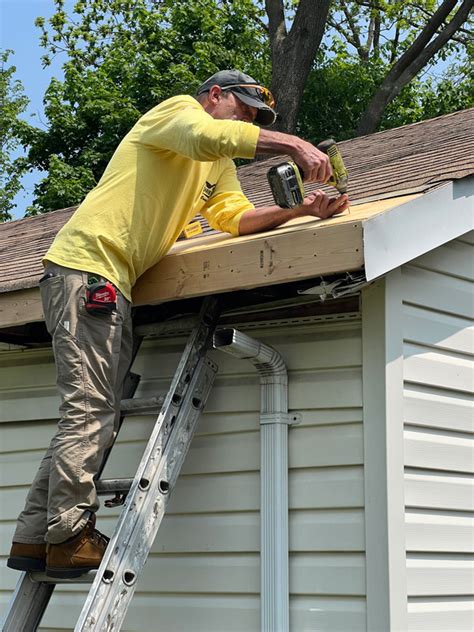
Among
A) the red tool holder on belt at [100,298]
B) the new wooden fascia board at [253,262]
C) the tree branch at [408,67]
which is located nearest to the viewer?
the new wooden fascia board at [253,262]

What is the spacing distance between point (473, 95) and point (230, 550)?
19.9 meters

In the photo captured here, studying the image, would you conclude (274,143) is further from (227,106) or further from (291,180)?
(227,106)

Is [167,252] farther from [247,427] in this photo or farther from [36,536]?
[36,536]

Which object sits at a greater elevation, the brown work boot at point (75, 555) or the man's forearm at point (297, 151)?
the man's forearm at point (297, 151)

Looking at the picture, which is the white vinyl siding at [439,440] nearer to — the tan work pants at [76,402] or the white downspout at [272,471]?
the white downspout at [272,471]

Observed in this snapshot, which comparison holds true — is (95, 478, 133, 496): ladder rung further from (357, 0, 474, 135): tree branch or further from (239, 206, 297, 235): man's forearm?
(357, 0, 474, 135): tree branch

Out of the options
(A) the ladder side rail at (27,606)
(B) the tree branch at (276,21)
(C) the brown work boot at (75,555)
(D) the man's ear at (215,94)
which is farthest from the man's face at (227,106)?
(B) the tree branch at (276,21)

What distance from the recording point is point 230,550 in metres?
4.57

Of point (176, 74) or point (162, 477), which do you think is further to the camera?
point (176, 74)

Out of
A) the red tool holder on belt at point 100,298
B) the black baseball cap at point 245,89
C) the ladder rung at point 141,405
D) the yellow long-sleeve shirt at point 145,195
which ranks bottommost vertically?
→ the ladder rung at point 141,405

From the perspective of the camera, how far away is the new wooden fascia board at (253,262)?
3984 mm

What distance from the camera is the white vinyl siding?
4.25 m

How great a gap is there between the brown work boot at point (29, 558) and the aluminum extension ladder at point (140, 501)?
59 millimetres

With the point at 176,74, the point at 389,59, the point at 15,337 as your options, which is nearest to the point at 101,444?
the point at 15,337
